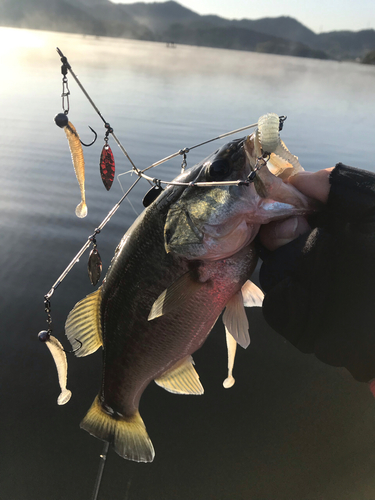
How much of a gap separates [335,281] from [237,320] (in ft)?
2.05

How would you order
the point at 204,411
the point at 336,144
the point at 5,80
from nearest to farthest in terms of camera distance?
the point at 204,411, the point at 336,144, the point at 5,80

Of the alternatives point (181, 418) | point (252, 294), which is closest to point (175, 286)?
point (252, 294)

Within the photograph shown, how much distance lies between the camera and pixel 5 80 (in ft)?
66.8

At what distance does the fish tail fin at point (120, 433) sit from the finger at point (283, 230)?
1.66m

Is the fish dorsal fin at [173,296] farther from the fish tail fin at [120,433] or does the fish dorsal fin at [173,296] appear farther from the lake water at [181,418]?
the lake water at [181,418]

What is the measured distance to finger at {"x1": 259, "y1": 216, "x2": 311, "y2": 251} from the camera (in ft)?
6.43

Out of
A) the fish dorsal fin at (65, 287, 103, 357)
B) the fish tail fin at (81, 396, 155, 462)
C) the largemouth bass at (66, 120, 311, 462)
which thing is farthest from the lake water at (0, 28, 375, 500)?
the fish dorsal fin at (65, 287, 103, 357)

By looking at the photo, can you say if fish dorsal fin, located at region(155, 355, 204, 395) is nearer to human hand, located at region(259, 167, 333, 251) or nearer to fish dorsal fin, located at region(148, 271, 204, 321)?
fish dorsal fin, located at region(148, 271, 204, 321)

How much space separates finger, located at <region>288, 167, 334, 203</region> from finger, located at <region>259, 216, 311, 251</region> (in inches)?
6.1

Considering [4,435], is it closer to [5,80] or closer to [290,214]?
[290,214]

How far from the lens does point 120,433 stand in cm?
251

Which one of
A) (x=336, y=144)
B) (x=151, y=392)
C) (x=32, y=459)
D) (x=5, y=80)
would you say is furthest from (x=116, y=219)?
(x=5, y=80)

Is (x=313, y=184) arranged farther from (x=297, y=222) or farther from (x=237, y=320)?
(x=237, y=320)

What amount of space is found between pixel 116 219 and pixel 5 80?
19.2m
